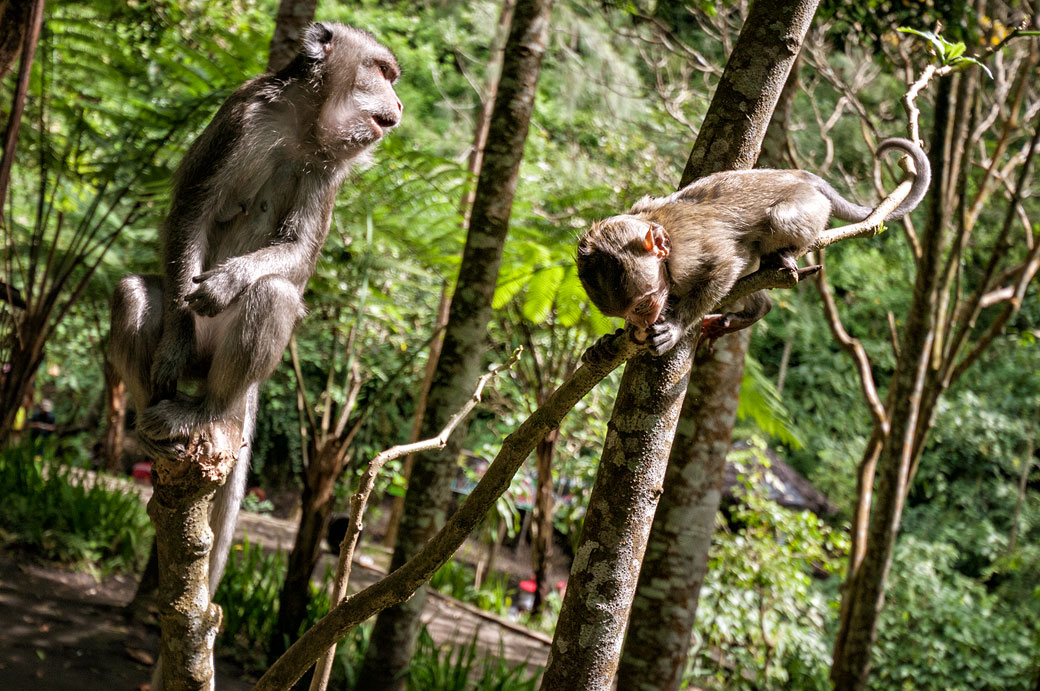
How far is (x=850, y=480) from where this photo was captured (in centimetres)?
1212

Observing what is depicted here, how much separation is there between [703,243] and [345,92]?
4.57 ft

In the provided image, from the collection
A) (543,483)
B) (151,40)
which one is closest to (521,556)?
(543,483)

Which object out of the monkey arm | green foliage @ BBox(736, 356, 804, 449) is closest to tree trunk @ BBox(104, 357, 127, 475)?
green foliage @ BBox(736, 356, 804, 449)

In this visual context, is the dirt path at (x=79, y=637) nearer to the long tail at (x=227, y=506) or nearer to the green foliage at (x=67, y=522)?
the green foliage at (x=67, y=522)

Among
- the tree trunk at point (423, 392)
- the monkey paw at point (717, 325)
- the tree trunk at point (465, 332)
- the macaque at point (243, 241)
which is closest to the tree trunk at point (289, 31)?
the tree trunk at point (465, 332)

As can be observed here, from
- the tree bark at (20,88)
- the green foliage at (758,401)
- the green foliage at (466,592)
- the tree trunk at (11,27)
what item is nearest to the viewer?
the tree bark at (20,88)

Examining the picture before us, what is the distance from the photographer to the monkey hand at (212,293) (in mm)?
2430

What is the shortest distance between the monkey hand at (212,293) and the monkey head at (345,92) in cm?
67

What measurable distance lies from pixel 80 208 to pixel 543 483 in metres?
5.07

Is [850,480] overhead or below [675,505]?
overhead

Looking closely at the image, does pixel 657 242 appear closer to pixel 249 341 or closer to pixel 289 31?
pixel 249 341

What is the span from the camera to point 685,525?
326cm

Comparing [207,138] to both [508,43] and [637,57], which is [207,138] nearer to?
[508,43]

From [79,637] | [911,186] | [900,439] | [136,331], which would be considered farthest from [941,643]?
[136,331]
